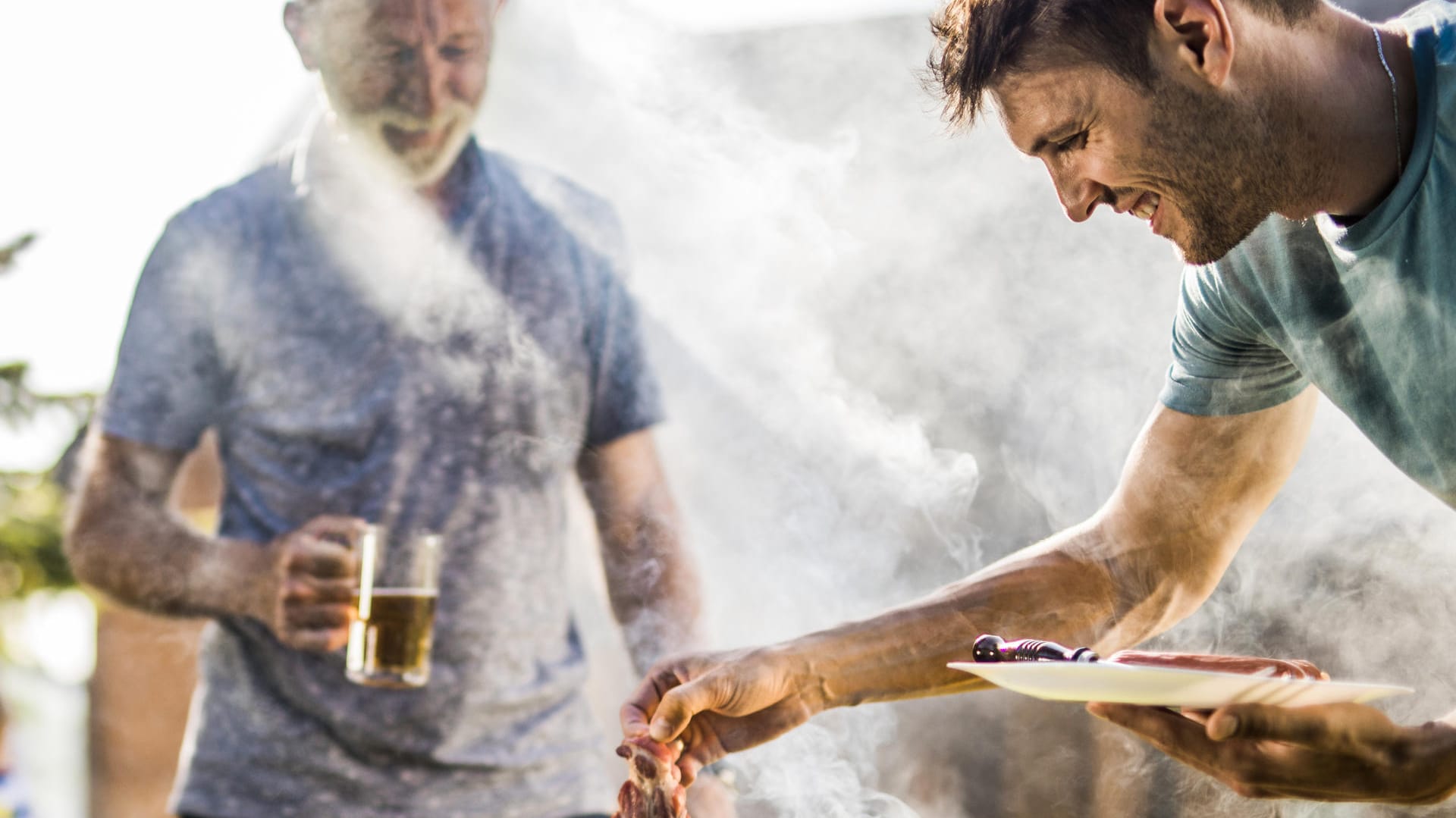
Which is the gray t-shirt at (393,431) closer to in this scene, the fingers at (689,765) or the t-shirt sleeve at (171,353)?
the t-shirt sleeve at (171,353)

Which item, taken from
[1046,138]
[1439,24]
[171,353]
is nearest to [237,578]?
[171,353]

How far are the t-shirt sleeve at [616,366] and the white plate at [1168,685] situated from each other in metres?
1.19

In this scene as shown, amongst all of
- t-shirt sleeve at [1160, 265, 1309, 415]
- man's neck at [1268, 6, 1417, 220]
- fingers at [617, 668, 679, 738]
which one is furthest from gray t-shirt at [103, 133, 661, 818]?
man's neck at [1268, 6, 1417, 220]

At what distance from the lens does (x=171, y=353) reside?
1843 millimetres

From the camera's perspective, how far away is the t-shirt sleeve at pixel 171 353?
1.80 metres

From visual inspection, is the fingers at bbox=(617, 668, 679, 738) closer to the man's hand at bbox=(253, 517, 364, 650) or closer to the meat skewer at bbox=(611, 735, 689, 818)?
the meat skewer at bbox=(611, 735, 689, 818)

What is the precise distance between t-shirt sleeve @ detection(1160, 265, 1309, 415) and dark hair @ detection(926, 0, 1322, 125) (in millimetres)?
305

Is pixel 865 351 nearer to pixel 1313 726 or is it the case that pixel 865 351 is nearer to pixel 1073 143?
pixel 1073 143

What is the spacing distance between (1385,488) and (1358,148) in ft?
2.56

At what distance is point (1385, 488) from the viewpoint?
1631 millimetres

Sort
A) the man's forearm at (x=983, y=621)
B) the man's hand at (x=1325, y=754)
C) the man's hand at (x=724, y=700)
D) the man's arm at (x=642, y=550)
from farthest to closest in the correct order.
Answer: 1. the man's arm at (x=642, y=550)
2. the man's forearm at (x=983, y=621)
3. the man's hand at (x=724, y=700)
4. the man's hand at (x=1325, y=754)

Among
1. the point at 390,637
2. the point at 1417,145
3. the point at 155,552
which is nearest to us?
the point at 1417,145

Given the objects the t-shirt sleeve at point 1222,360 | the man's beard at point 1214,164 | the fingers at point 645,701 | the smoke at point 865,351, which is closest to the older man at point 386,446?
the smoke at point 865,351

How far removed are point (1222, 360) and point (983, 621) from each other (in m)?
0.43
